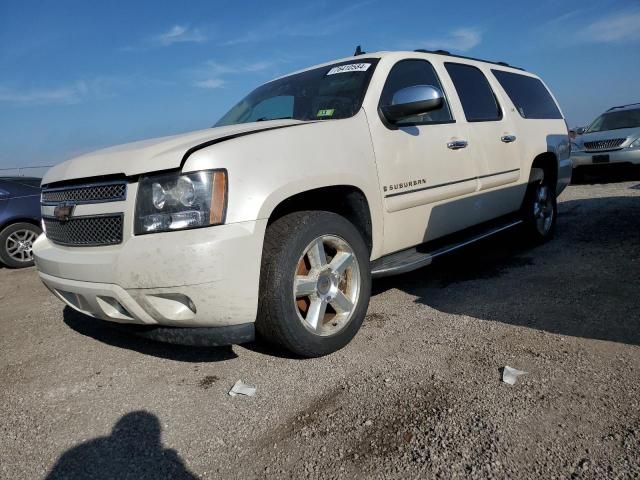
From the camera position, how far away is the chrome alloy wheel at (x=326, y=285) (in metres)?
2.68

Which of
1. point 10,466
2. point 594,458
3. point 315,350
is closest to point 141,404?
point 10,466

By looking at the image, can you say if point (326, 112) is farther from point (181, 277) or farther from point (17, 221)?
point (17, 221)

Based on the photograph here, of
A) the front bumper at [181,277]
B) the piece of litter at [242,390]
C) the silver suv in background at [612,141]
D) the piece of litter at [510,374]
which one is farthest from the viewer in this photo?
the silver suv in background at [612,141]

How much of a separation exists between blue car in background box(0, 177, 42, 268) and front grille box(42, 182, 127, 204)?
13.5 feet

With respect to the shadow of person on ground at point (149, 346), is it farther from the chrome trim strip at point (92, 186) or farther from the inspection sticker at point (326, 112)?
the inspection sticker at point (326, 112)

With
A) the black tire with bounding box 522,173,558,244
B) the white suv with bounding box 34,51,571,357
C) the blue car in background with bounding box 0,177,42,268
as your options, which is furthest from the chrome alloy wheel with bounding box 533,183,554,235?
the blue car in background with bounding box 0,177,42,268

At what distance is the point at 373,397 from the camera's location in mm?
2340

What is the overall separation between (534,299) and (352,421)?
2.03 meters

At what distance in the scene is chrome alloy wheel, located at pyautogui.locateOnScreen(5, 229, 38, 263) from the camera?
20.6 feet

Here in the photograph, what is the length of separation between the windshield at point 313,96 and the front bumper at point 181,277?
128cm

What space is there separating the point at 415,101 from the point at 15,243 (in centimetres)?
576

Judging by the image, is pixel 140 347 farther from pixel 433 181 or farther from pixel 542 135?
pixel 542 135

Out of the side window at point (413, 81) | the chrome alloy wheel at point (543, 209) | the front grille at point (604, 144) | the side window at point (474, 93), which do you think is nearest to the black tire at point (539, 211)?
the chrome alloy wheel at point (543, 209)

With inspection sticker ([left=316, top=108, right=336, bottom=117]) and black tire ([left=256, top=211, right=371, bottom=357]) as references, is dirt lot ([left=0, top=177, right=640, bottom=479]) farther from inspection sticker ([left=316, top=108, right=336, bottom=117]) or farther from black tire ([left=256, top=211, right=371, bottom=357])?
inspection sticker ([left=316, top=108, right=336, bottom=117])
